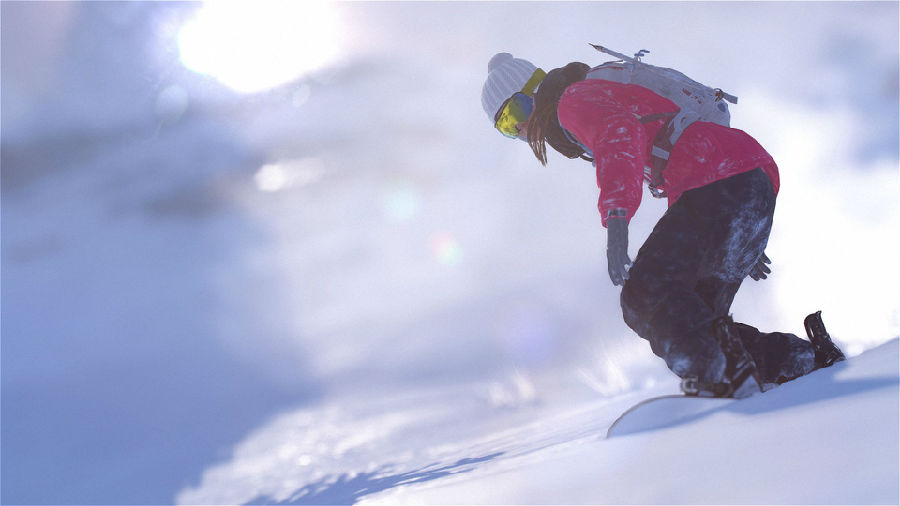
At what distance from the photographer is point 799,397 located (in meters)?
2.14

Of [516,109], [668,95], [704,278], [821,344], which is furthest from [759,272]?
[516,109]

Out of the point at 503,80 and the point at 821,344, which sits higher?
the point at 503,80

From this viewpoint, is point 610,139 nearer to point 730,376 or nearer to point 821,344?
point 730,376

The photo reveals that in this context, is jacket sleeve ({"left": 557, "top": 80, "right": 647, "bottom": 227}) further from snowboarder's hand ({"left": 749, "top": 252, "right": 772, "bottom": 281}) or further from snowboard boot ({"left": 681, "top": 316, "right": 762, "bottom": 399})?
snowboarder's hand ({"left": 749, "top": 252, "right": 772, "bottom": 281})

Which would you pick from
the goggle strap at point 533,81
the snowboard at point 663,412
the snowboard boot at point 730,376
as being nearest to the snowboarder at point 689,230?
the snowboard boot at point 730,376

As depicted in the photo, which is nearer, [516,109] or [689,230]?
[689,230]

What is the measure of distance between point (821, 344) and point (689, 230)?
3.77ft

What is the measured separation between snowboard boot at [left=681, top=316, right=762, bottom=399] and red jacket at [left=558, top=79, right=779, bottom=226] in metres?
0.71

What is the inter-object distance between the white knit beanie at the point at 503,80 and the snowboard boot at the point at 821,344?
2.29 m

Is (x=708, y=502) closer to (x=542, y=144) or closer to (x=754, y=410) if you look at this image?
(x=754, y=410)

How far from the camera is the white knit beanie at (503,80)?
3.91 meters

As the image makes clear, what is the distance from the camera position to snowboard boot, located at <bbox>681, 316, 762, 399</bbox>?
250 centimetres

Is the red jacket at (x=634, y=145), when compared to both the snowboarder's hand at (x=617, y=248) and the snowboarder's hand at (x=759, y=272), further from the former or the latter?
the snowboarder's hand at (x=759, y=272)

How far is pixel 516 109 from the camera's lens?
3.80 m
